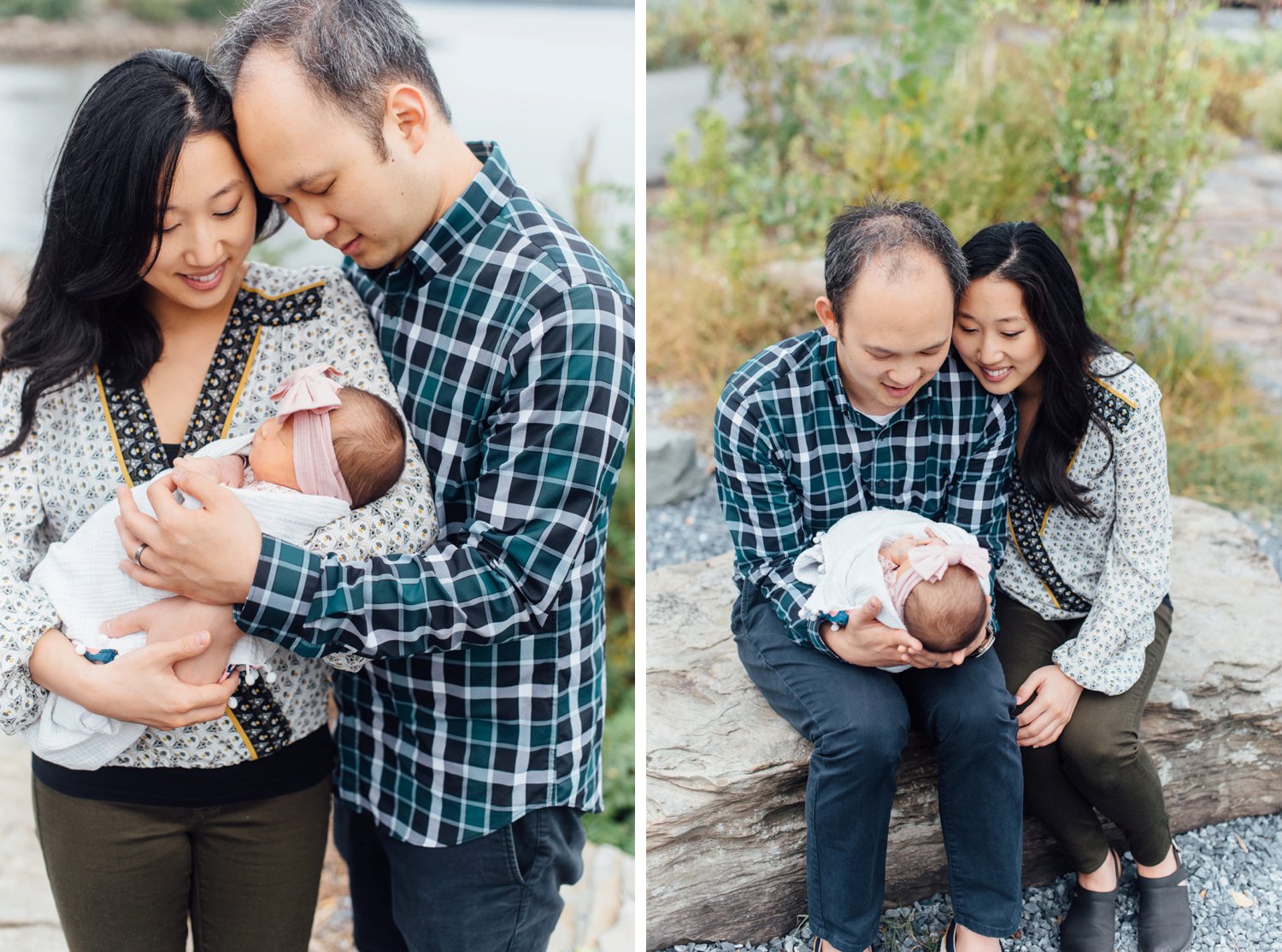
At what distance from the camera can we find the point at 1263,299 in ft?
17.6

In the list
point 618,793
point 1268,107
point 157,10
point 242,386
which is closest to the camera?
point 242,386

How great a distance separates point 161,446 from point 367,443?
12.5 inches

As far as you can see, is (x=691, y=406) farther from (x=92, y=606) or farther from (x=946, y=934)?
(x=92, y=606)

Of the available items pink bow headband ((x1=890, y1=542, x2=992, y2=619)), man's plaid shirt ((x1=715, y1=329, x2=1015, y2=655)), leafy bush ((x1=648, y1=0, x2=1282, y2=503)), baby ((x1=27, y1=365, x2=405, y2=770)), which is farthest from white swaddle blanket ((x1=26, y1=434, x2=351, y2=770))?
leafy bush ((x1=648, y1=0, x2=1282, y2=503))

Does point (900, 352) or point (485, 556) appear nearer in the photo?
point (485, 556)

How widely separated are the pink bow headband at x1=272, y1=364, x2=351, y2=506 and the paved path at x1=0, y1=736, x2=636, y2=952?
5.01 feet

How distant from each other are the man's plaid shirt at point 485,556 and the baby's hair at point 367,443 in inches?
2.5

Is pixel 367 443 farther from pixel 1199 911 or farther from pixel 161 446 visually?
pixel 1199 911

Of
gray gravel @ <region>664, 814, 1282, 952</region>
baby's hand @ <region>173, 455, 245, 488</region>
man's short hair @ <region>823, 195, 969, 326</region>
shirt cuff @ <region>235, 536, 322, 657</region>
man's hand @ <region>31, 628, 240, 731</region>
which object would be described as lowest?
gray gravel @ <region>664, 814, 1282, 952</region>

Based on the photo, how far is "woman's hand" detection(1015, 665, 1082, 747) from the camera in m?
2.10

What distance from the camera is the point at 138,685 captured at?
1532mm

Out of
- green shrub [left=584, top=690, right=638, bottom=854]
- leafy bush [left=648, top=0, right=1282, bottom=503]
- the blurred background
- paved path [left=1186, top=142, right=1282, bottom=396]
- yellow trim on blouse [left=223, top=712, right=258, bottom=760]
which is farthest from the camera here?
paved path [left=1186, top=142, right=1282, bottom=396]

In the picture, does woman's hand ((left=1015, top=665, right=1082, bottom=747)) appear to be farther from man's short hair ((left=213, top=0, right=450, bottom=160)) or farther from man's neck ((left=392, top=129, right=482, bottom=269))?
man's short hair ((left=213, top=0, right=450, bottom=160))

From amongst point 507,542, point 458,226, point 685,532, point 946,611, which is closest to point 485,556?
point 507,542
